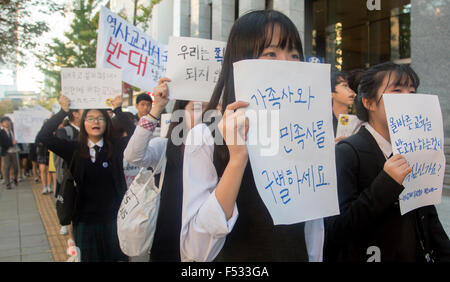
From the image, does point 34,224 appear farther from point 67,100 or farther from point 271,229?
point 271,229

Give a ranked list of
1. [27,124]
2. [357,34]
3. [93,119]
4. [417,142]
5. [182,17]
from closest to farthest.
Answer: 1. [417,142]
2. [93,119]
3. [357,34]
4. [27,124]
5. [182,17]

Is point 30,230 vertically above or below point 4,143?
below

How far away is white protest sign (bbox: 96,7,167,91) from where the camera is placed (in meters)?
3.68

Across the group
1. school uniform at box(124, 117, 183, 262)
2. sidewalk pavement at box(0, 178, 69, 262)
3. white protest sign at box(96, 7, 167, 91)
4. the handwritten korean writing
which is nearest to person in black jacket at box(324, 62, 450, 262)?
the handwritten korean writing

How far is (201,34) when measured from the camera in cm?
1400

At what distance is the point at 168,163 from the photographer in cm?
247

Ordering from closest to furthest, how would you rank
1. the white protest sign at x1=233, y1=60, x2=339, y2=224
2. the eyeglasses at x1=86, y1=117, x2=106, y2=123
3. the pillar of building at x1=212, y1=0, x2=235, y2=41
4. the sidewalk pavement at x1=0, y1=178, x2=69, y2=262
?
1. the white protest sign at x1=233, y1=60, x2=339, y2=224
2. the eyeglasses at x1=86, y1=117, x2=106, y2=123
3. the sidewalk pavement at x1=0, y1=178, x2=69, y2=262
4. the pillar of building at x1=212, y1=0, x2=235, y2=41

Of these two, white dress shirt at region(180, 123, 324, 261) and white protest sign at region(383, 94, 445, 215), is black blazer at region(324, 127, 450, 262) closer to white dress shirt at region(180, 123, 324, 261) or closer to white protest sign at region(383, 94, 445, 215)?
white protest sign at region(383, 94, 445, 215)

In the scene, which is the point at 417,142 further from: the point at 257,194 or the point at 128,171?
the point at 128,171

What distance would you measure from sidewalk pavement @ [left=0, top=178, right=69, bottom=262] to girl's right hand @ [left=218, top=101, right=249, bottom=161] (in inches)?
166

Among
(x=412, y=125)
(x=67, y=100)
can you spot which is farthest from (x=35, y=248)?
(x=412, y=125)

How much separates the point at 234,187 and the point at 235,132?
19 centimetres

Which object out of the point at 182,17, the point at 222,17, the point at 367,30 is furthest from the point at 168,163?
the point at 182,17
